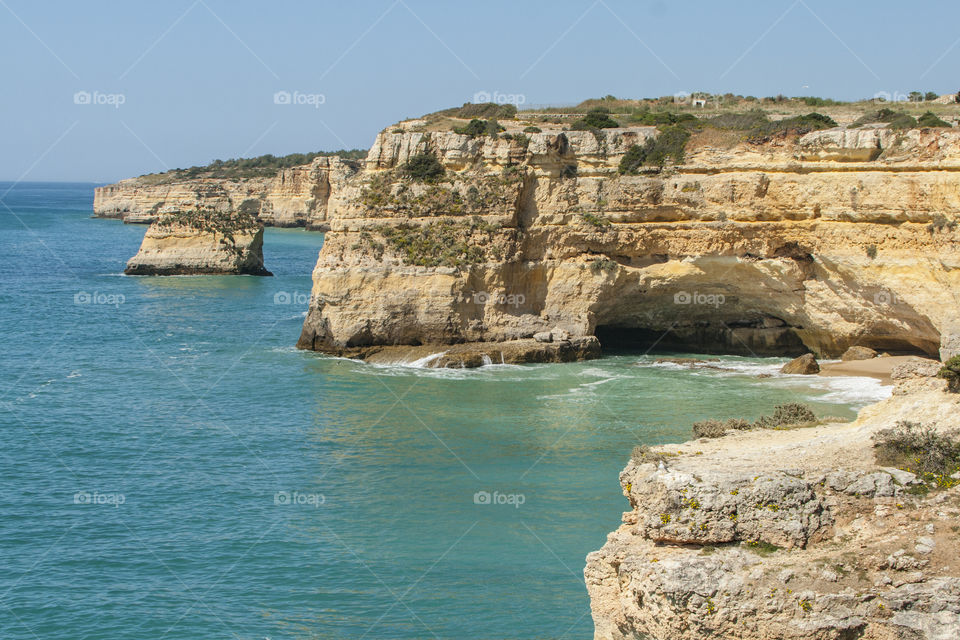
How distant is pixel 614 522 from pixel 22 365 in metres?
27.6

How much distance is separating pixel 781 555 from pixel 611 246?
94.5 ft

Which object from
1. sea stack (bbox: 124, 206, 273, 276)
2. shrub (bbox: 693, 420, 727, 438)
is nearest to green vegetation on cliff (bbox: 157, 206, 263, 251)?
sea stack (bbox: 124, 206, 273, 276)

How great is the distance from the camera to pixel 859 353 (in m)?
35.7

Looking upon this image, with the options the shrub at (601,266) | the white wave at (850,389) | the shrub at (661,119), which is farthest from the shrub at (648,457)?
the shrub at (661,119)

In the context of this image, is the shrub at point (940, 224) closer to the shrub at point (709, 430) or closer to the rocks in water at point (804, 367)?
the rocks in water at point (804, 367)

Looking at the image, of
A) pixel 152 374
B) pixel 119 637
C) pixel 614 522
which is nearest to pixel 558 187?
pixel 152 374

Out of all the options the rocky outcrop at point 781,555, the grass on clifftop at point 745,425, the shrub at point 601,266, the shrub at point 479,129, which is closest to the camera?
the rocky outcrop at point 781,555

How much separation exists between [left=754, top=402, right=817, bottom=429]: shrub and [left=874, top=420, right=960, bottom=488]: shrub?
3.11 metres

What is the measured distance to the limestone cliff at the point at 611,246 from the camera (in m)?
34.9

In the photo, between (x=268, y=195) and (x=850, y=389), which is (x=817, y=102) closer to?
(x=850, y=389)

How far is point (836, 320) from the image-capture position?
36250 millimetres

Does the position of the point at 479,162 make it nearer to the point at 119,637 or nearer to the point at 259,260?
the point at 119,637

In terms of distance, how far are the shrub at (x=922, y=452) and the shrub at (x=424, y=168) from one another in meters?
30.3

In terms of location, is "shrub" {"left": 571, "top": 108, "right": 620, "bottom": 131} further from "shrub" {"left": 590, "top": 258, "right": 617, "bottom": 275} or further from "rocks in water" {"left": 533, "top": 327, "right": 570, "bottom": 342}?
"rocks in water" {"left": 533, "top": 327, "right": 570, "bottom": 342}
